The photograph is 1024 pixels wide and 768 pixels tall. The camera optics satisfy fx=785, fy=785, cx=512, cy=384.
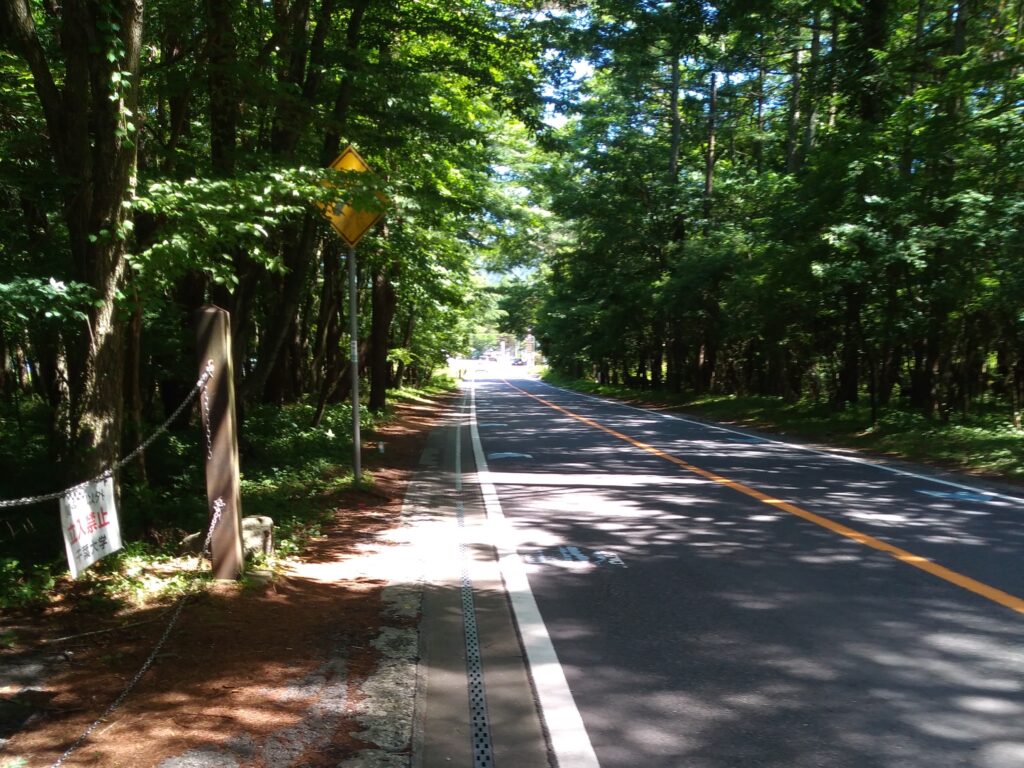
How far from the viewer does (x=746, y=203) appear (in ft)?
96.8

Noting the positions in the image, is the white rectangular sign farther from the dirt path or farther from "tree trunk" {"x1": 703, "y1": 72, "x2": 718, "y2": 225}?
"tree trunk" {"x1": 703, "y1": 72, "x2": 718, "y2": 225}

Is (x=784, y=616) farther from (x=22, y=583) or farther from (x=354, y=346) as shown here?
(x=354, y=346)

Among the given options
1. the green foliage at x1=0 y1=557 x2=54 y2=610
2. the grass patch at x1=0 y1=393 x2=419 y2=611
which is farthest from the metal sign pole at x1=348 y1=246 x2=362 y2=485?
the green foliage at x1=0 y1=557 x2=54 y2=610

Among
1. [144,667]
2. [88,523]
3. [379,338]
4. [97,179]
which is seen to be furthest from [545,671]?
[379,338]

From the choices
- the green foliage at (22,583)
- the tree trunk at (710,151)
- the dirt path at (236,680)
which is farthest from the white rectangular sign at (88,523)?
the tree trunk at (710,151)

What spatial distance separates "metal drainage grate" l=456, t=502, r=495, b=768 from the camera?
372 centimetres

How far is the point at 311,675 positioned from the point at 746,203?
28.2 meters

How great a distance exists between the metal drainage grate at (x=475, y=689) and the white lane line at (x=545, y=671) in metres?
0.30

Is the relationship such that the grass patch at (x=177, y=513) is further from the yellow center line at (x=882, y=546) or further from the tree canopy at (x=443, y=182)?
the yellow center line at (x=882, y=546)

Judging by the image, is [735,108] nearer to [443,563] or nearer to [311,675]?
[443,563]

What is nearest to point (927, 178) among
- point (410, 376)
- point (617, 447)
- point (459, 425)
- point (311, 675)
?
point (617, 447)

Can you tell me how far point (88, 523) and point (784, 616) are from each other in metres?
4.51

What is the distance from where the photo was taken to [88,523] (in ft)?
15.1

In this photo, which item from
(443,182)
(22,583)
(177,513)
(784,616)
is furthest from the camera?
(443,182)
